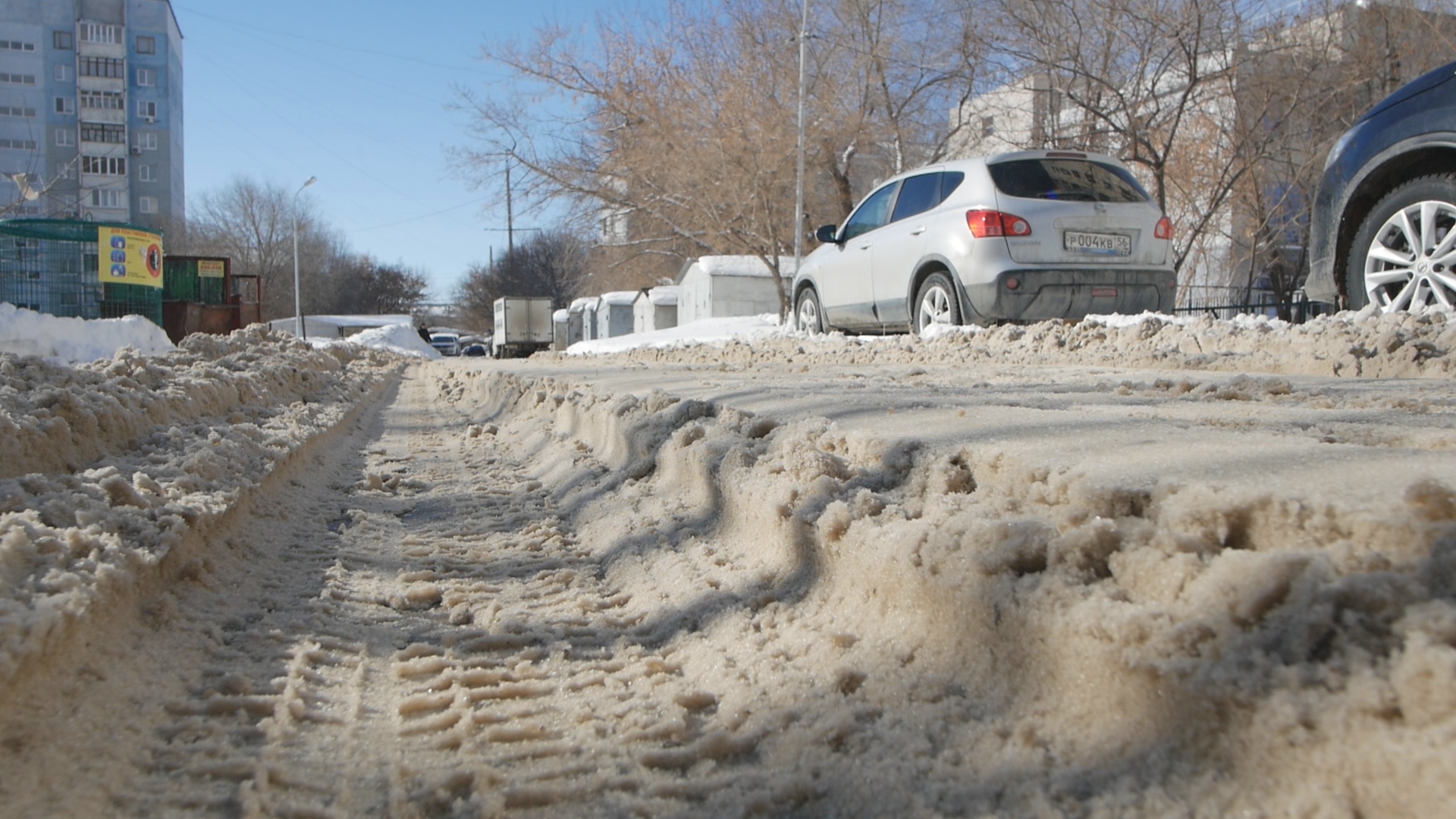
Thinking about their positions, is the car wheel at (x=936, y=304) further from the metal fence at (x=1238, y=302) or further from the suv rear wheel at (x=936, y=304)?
the metal fence at (x=1238, y=302)

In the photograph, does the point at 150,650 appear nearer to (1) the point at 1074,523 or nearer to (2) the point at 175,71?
(1) the point at 1074,523

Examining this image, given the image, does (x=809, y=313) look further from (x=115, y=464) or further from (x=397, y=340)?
(x=397, y=340)

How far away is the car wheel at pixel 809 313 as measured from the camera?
10.9 meters

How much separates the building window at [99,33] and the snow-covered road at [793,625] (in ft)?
265

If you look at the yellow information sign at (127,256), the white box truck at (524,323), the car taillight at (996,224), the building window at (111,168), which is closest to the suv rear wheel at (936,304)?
the car taillight at (996,224)

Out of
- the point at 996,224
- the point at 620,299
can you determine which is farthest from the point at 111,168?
the point at 996,224

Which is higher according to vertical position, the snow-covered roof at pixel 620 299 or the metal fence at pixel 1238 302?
the snow-covered roof at pixel 620 299

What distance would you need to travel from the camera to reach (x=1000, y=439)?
2.54m

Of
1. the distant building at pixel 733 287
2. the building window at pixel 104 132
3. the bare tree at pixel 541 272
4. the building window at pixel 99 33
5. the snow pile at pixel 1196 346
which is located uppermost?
the building window at pixel 99 33

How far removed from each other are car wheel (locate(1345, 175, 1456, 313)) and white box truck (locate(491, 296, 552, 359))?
128ft

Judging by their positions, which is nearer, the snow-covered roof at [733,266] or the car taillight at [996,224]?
the car taillight at [996,224]

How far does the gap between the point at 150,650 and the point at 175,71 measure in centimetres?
8729

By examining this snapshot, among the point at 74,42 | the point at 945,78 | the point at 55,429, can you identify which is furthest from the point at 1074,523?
the point at 74,42

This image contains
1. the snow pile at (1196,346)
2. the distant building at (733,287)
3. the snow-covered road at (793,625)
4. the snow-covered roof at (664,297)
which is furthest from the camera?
the snow-covered roof at (664,297)
